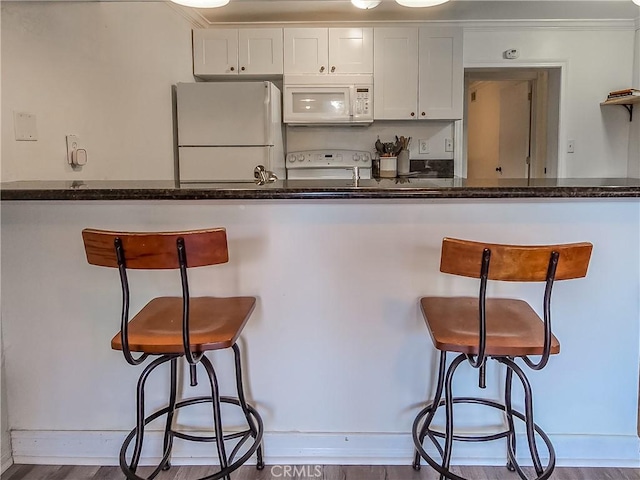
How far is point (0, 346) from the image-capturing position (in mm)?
1760

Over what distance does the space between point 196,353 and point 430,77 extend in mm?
3136

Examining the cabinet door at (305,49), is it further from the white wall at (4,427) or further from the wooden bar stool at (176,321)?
the white wall at (4,427)

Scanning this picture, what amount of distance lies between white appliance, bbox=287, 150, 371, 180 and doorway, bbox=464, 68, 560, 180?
1163mm

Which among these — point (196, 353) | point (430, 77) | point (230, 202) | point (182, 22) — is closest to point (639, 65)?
point (430, 77)

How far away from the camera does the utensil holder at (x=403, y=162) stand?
4066 millimetres

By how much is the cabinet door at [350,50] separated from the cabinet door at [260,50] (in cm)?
40

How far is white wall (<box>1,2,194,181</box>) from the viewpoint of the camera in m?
2.06

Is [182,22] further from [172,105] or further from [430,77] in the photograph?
[430,77]

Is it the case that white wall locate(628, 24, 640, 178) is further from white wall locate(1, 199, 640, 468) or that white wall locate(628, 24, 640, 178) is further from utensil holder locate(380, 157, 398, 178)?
white wall locate(1, 199, 640, 468)

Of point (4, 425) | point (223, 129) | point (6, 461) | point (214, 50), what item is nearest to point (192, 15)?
point (214, 50)

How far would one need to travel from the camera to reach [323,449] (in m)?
1.78

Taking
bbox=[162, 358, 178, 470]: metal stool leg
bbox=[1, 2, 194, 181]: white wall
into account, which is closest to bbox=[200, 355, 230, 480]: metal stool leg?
bbox=[162, 358, 178, 470]: metal stool leg

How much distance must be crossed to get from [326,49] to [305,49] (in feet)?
0.52

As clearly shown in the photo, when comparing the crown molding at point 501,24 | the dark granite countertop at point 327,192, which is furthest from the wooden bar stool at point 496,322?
the crown molding at point 501,24
